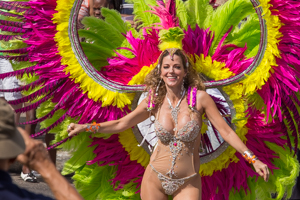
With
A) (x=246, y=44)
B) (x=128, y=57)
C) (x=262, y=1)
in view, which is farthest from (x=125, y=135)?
(x=262, y=1)

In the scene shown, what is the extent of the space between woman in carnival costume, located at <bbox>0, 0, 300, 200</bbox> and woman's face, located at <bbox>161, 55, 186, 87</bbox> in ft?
0.30

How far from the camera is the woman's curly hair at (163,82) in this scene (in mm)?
3597

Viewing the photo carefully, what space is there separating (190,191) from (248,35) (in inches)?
58.1

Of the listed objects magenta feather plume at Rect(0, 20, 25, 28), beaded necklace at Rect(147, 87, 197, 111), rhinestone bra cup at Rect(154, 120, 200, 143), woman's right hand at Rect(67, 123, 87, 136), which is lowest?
rhinestone bra cup at Rect(154, 120, 200, 143)

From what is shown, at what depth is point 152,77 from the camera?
3.77m

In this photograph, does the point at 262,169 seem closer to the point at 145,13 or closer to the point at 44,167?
the point at 145,13

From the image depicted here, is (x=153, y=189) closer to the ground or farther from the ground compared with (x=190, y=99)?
closer to the ground

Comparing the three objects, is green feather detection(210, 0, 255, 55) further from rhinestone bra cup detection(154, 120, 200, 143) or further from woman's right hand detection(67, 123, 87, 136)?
woman's right hand detection(67, 123, 87, 136)

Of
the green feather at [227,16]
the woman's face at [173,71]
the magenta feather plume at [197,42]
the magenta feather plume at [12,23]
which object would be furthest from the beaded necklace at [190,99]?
the magenta feather plume at [12,23]

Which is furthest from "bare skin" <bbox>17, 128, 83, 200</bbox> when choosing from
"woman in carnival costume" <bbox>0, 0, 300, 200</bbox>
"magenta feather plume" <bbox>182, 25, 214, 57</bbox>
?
"magenta feather plume" <bbox>182, 25, 214, 57</bbox>

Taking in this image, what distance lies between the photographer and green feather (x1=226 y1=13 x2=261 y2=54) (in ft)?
13.8

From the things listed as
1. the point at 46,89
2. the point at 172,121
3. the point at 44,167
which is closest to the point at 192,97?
the point at 172,121

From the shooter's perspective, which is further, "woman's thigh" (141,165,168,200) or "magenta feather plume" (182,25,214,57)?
"magenta feather plume" (182,25,214,57)

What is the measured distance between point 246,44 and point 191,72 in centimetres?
70
